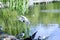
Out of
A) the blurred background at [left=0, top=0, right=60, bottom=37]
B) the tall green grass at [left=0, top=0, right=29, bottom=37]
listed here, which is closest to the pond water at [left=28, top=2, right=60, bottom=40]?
the blurred background at [left=0, top=0, right=60, bottom=37]

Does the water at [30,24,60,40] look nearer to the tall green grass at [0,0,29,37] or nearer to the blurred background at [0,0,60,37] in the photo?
the blurred background at [0,0,60,37]

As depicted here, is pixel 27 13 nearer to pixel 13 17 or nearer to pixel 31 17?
pixel 31 17

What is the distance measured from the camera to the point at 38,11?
76.1 inches

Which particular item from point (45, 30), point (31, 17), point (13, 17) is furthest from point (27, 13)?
point (45, 30)

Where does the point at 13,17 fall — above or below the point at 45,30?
above

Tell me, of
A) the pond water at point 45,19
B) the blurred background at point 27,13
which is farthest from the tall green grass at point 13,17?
the pond water at point 45,19

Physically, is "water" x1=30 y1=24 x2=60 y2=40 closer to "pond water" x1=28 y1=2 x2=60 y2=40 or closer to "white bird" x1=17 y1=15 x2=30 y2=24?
"pond water" x1=28 y1=2 x2=60 y2=40

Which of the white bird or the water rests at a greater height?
the white bird

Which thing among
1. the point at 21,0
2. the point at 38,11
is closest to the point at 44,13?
the point at 38,11

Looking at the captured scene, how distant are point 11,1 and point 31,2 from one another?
0.81 ft

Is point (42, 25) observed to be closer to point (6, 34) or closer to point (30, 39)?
point (30, 39)

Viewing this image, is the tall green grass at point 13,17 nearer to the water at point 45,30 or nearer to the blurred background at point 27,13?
the blurred background at point 27,13

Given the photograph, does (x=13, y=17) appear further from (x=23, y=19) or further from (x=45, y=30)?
(x=45, y=30)

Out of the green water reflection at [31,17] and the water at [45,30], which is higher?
the green water reflection at [31,17]
